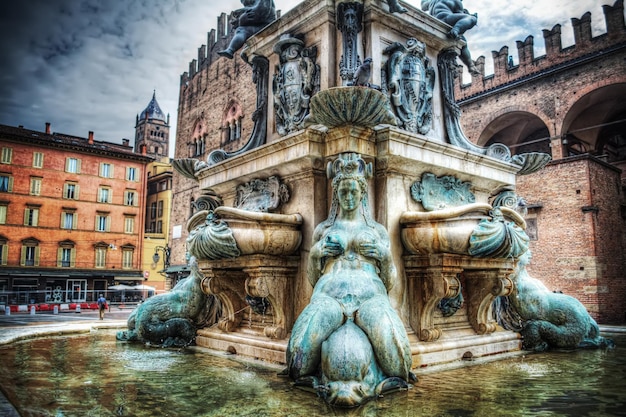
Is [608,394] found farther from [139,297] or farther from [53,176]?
[53,176]

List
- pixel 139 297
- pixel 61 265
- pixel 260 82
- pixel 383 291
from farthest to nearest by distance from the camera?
pixel 61 265
pixel 139 297
pixel 260 82
pixel 383 291

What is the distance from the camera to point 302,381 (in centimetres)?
353

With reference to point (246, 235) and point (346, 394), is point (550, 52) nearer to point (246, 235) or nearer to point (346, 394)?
point (246, 235)

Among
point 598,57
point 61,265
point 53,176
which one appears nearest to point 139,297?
point 61,265

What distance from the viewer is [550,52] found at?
25250 mm

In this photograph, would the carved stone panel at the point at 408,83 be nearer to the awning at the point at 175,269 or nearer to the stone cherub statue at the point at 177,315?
the stone cherub statue at the point at 177,315

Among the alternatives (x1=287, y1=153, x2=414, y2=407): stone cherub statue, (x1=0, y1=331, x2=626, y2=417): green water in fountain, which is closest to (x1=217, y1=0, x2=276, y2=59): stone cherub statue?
(x1=287, y1=153, x2=414, y2=407): stone cherub statue

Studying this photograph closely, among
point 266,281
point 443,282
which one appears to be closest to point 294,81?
point 266,281

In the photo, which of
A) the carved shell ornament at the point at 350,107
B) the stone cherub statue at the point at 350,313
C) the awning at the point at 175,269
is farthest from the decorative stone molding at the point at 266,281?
the awning at the point at 175,269

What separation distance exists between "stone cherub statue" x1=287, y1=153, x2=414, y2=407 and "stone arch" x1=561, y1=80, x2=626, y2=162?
75.1 ft

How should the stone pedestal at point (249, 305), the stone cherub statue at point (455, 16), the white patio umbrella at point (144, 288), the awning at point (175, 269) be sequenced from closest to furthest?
1. the stone pedestal at point (249, 305)
2. the stone cherub statue at point (455, 16)
3. the white patio umbrella at point (144, 288)
4. the awning at point (175, 269)

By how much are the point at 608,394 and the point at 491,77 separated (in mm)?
27076

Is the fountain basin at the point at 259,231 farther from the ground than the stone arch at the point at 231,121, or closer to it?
closer to it

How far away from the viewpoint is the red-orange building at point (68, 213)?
130ft
